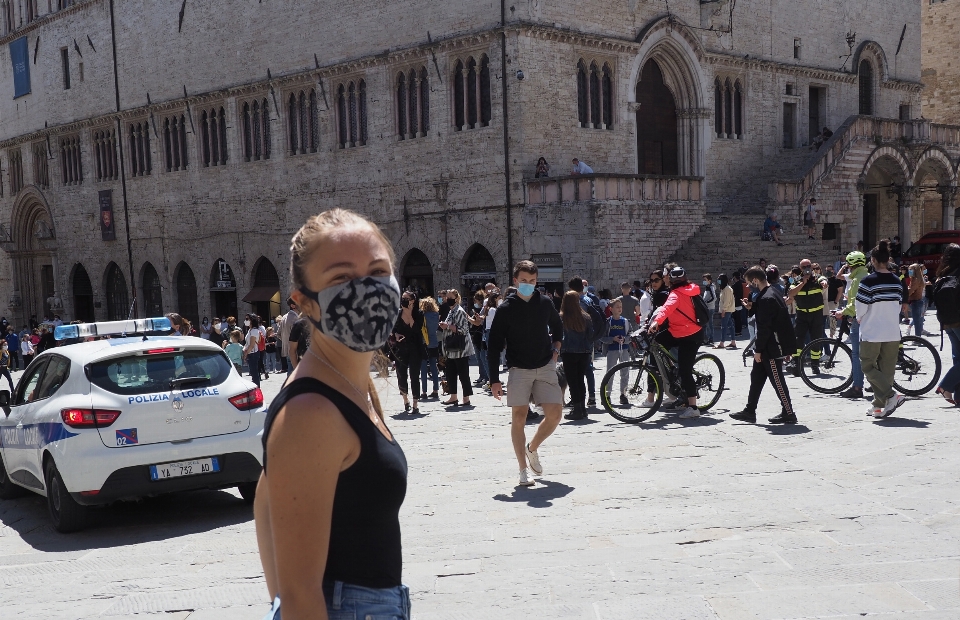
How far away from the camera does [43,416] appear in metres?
7.59

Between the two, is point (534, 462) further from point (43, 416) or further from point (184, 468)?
point (43, 416)

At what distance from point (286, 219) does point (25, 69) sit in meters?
19.1

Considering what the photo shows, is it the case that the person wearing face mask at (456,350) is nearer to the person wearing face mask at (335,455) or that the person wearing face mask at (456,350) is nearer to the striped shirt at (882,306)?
the striped shirt at (882,306)

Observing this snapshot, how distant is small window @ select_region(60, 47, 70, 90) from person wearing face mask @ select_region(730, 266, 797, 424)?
35.8 metres

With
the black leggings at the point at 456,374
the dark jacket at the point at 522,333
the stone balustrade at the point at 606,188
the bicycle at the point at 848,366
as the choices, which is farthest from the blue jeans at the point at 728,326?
the dark jacket at the point at 522,333

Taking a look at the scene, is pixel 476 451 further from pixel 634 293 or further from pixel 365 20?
pixel 365 20

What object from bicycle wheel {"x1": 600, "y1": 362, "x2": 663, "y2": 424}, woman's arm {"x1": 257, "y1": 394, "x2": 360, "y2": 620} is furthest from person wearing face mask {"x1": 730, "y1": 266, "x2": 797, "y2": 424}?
woman's arm {"x1": 257, "y1": 394, "x2": 360, "y2": 620}

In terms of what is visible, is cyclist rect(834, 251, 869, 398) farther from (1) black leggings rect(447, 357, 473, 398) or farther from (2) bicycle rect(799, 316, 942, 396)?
(1) black leggings rect(447, 357, 473, 398)

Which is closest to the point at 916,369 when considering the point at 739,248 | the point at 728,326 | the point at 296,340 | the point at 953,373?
the point at 953,373

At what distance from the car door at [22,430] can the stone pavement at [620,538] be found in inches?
15.4

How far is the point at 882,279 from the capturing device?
33.4ft

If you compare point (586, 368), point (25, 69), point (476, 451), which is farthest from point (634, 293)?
point (25, 69)

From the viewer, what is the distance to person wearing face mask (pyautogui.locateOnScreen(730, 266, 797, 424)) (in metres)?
10.0

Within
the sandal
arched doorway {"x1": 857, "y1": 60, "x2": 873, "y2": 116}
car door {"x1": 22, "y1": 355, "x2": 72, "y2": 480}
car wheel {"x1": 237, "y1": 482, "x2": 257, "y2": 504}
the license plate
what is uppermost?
arched doorway {"x1": 857, "y1": 60, "x2": 873, "y2": 116}
